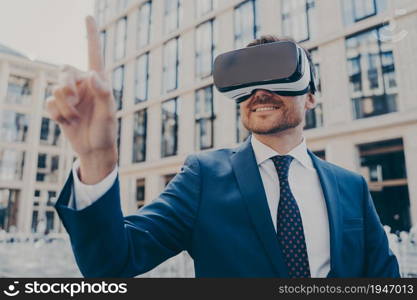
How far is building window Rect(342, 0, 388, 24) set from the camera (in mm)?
6555

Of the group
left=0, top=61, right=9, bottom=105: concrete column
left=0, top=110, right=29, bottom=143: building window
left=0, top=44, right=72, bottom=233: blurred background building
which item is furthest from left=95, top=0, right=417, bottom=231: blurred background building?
left=0, top=61, right=9, bottom=105: concrete column

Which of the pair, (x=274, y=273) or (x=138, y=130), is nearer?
(x=274, y=273)

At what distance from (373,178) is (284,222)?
6.17 m

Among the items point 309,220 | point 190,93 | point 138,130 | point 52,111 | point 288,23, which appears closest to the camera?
point 52,111

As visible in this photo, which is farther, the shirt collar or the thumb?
the shirt collar

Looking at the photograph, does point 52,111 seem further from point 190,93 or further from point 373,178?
point 190,93

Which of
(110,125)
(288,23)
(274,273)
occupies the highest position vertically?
(288,23)

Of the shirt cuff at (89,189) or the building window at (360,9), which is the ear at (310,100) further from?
the building window at (360,9)

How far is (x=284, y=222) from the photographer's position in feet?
3.07

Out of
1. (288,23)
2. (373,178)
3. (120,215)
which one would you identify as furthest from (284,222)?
(288,23)

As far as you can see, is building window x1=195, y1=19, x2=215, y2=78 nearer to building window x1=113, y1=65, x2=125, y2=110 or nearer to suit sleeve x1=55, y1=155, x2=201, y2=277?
building window x1=113, y1=65, x2=125, y2=110

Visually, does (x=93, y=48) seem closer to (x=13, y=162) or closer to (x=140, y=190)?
(x=140, y=190)

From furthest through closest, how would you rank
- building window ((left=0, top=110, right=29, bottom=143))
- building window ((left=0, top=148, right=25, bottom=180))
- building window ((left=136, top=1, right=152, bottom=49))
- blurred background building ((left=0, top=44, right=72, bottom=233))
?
building window ((left=136, top=1, right=152, bottom=49)), building window ((left=0, top=148, right=25, bottom=180)), building window ((left=0, top=110, right=29, bottom=143)), blurred background building ((left=0, top=44, right=72, bottom=233))

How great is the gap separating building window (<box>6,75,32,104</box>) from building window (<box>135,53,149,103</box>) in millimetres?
3015
